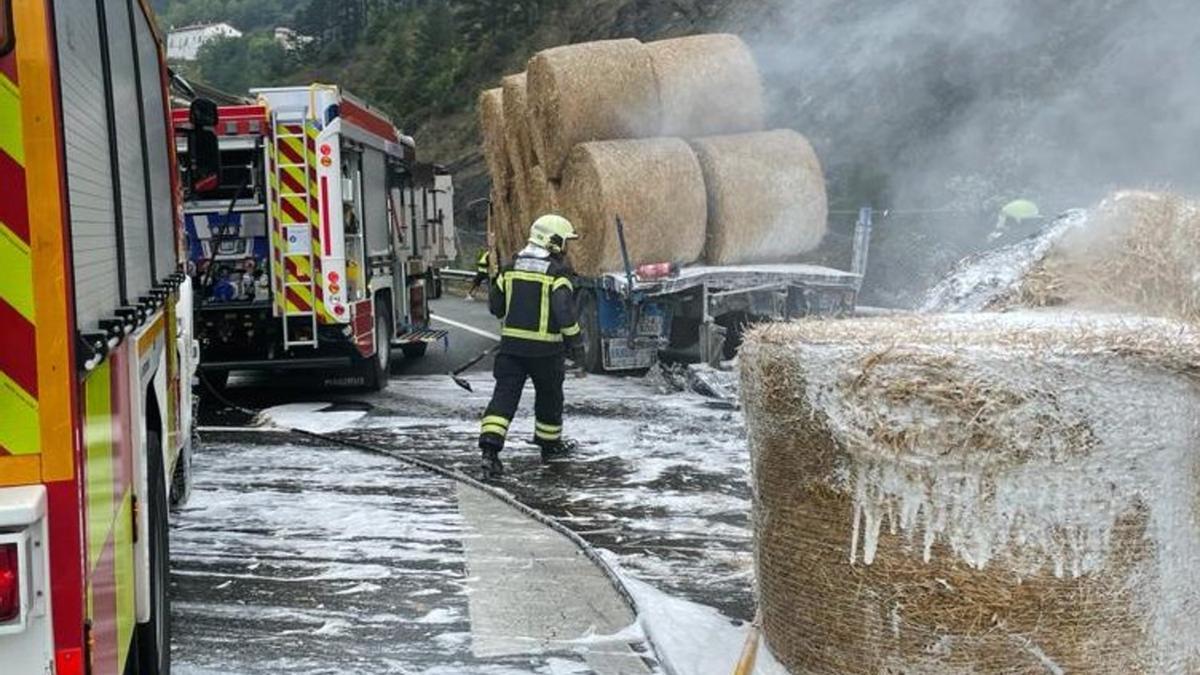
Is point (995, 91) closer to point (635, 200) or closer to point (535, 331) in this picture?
point (635, 200)

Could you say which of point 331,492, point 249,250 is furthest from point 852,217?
point 331,492

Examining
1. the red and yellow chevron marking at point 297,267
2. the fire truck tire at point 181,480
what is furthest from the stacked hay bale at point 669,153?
the fire truck tire at point 181,480

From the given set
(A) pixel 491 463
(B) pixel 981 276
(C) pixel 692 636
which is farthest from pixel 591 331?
(C) pixel 692 636

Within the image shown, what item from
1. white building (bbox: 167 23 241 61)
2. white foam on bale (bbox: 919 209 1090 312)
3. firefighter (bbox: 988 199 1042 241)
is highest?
white building (bbox: 167 23 241 61)

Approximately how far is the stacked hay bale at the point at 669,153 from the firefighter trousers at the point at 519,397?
394 cm

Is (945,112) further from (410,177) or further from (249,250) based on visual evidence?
(249,250)

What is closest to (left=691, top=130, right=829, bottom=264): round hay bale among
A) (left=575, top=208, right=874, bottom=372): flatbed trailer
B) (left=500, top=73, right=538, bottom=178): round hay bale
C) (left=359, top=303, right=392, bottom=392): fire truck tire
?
A: (left=575, top=208, right=874, bottom=372): flatbed trailer

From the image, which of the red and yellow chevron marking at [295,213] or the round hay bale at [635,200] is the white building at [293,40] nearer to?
the round hay bale at [635,200]

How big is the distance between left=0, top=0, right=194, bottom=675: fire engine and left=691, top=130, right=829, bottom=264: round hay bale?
9400mm

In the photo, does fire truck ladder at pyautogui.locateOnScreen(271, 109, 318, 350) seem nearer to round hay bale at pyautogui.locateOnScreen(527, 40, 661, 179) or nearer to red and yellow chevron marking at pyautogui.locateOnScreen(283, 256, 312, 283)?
red and yellow chevron marking at pyautogui.locateOnScreen(283, 256, 312, 283)

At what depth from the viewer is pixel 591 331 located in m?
12.7

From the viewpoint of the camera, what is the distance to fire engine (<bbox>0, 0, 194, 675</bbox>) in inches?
93.4

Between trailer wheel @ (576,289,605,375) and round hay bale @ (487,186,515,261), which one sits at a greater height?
round hay bale @ (487,186,515,261)

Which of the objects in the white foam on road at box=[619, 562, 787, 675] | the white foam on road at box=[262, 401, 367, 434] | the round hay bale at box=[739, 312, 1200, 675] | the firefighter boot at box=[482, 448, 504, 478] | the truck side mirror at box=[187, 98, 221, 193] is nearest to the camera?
the round hay bale at box=[739, 312, 1200, 675]
